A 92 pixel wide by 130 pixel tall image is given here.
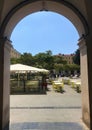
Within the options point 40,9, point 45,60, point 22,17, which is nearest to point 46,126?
point 22,17

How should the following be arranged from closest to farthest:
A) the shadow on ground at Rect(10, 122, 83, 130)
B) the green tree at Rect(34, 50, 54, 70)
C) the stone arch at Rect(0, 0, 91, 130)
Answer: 1. the stone arch at Rect(0, 0, 91, 130)
2. the shadow on ground at Rect(10, 122, 83, 130)
3. the green tree at Rect(34, 50, 54, 70)

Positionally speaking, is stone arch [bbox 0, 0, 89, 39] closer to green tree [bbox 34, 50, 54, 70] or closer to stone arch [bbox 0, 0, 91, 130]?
stone arch [bbox 0, 0, 91, 130]

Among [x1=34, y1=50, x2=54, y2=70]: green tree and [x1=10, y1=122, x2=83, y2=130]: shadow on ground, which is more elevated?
[x1=34, y1=50, x2=54, y2=70]: green tree

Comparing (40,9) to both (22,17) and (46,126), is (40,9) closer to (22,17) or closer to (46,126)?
(22,17)

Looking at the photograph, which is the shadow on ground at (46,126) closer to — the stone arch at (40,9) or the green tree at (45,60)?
the stone arch at (40,9)

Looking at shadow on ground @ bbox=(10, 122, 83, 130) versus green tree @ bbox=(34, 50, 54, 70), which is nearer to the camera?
shadow on ground @ bbox=(10, 122, 83, 130)

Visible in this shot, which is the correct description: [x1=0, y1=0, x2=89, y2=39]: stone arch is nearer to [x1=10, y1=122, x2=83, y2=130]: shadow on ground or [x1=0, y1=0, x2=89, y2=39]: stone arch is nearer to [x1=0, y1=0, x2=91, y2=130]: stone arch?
[x1=0, y1=0, x2=91, y2=130]: stone arch

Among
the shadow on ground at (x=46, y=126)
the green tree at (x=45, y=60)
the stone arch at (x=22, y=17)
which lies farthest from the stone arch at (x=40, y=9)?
the green tree at (x=45, y=60)

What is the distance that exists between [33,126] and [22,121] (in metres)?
0.97

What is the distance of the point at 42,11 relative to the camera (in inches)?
349

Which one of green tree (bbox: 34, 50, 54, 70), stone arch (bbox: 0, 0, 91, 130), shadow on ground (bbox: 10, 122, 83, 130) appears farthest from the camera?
green tree (bbox: 34, 50, 54, 70)

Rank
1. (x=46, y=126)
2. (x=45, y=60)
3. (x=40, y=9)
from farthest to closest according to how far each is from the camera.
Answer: (x=45, y=60) < (x=40, y=9) < (x=46, y=126)

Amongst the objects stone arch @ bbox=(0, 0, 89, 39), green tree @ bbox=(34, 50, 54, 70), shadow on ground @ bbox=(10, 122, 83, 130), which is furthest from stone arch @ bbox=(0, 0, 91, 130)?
green tree @ bbox=(34, 50, 54, 70)

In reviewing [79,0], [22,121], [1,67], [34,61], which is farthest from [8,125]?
[34,61]
